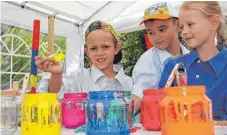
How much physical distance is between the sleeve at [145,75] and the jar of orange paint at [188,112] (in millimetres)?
381

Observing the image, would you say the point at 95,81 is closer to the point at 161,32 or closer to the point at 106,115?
the point at 161,32

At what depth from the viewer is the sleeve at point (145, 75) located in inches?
33.2

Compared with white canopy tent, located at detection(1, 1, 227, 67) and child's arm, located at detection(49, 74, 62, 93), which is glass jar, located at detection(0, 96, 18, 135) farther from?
white canopy tent, located at detection(1, 1, 227, 67)

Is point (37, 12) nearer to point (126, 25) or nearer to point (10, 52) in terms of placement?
point (10, 52)

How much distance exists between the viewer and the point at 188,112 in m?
0.40

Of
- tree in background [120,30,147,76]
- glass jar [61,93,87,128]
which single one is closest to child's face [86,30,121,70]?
glass jar [61,93,87,128]

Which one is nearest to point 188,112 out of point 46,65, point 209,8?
point 46,65

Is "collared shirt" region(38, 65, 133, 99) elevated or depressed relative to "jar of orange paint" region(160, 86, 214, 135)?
elevated

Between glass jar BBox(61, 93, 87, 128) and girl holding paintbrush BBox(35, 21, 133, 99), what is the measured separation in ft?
0.82

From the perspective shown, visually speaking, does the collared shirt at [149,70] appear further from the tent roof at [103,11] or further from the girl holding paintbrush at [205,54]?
the tent roof at [103,11]

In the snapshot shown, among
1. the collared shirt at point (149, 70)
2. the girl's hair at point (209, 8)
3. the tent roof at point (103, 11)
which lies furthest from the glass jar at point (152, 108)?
the tent roof at point (103, 11)

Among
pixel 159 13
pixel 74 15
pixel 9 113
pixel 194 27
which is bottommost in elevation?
pixel 9 113

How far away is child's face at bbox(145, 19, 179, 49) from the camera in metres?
1.05

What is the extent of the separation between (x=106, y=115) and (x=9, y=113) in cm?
28
